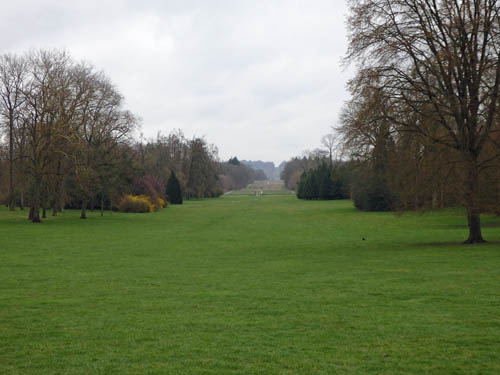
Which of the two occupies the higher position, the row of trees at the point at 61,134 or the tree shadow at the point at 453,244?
the row of trees at the point at 61,134

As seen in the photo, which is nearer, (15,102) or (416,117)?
(416,117)

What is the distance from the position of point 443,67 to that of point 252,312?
16154 mm

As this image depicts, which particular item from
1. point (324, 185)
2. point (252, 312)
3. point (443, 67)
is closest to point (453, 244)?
point (443, 67)

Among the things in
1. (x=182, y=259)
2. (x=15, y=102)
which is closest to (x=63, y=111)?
(x=15, y=102)

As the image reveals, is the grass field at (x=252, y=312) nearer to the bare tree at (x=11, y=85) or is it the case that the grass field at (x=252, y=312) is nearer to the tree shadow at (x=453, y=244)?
the tree shadow at (x=453, y=244)

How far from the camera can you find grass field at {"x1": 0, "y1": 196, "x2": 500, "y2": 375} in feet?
22.6

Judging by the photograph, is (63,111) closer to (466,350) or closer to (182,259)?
(182,259)

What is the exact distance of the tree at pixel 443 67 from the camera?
2192cm

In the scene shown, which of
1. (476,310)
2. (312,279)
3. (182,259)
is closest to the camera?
(476,310)

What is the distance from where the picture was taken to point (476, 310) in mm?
9898

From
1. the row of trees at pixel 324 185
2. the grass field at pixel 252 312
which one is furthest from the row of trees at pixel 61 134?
the row of trees at pixel 324 185

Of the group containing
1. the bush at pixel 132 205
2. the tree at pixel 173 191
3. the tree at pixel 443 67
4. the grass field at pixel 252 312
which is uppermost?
the tree at pixel 443 67

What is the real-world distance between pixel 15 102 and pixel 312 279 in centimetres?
3944

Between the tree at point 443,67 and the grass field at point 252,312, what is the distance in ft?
15.8
